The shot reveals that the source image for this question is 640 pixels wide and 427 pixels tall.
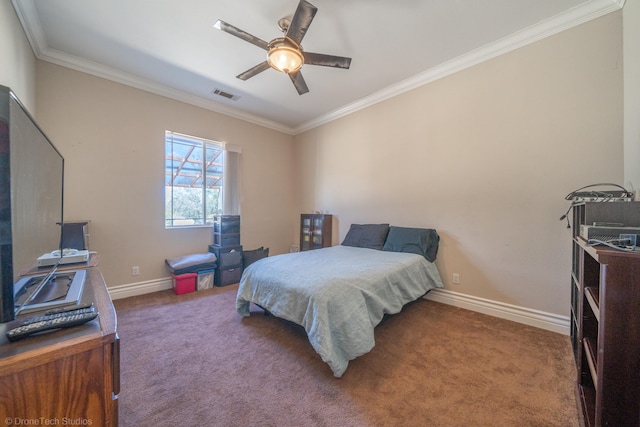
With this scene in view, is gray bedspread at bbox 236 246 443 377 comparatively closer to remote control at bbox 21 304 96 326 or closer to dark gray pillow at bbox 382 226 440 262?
dark gray pillow at bbox 382 226 440 262

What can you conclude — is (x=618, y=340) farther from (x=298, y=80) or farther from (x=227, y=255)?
(x=227, y=255)

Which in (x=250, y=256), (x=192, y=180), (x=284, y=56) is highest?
(x=284, y=56)

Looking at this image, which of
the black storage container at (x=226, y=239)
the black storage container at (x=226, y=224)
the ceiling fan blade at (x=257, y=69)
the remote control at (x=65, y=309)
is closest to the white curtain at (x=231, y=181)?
the black storage container at (x=226, y=224)

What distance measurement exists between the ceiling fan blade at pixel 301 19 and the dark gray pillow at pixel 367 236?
2.37 meters

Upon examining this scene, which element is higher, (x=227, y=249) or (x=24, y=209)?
(x=24, y=209)

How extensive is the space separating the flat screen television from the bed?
1.25 metres

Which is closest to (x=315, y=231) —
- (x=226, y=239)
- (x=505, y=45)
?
(x=226, y=239)

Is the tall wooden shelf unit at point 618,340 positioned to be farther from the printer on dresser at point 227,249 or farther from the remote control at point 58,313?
the printer on dresser at point 227,249

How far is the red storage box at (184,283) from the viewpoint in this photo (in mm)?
3139

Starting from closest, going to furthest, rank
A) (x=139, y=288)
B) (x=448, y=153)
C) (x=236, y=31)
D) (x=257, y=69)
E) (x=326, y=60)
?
(x=236, y=31) < (x=326, y=60) < (x=257, y=69) < (x=448, y=153) < (x=139, y=288)

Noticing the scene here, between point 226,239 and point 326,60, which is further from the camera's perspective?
point 226,239

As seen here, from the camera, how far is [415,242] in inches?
113

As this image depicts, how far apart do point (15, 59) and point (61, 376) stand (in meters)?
2.73

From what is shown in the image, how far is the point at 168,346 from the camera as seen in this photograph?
1.96 metres
